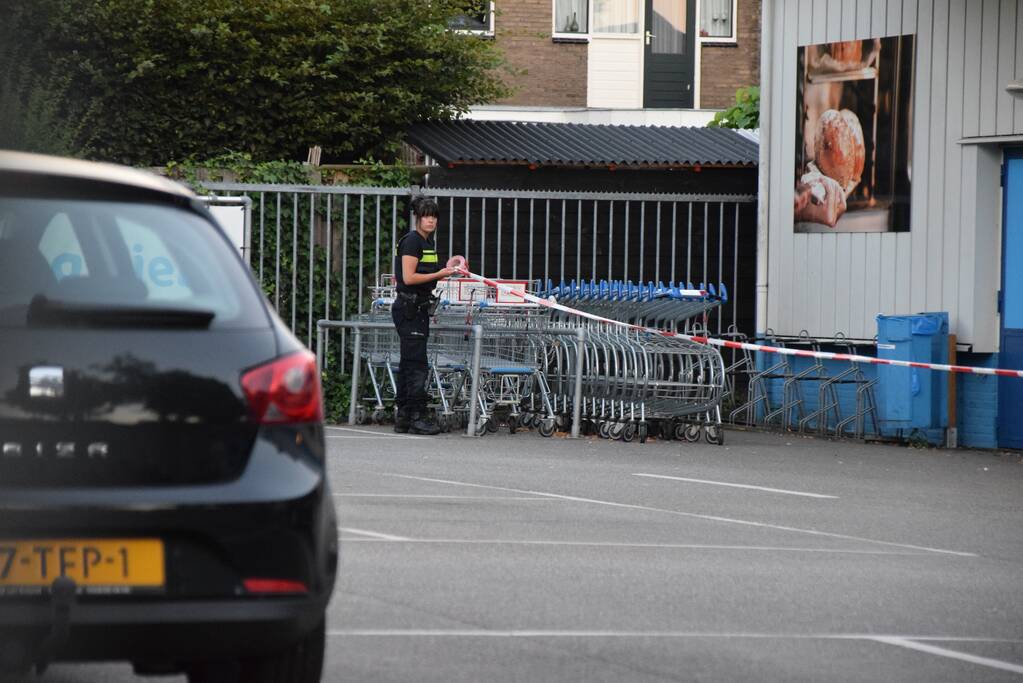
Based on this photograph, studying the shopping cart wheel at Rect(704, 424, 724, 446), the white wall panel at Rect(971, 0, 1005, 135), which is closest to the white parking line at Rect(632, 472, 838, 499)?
the shopping cart wheel at Rect(704, 424, 724, 446)

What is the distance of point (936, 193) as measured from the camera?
18250 millimetres

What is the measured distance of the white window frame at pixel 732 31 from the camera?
35875 millimetres

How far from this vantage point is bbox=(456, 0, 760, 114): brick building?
34.7 metres

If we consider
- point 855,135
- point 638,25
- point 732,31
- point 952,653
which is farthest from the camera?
point 732,31

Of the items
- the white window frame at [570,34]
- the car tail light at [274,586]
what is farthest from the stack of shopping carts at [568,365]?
the white window frame at [570,34]

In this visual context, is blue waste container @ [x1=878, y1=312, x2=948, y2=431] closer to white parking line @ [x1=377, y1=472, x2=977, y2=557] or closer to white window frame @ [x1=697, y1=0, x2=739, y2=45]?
white parking line @ [x1=377, y1=472, x2=977, y2=557]

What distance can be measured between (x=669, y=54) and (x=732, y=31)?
1264mm

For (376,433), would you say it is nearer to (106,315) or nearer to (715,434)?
(715,434)

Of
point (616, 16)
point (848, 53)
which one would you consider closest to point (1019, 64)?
point (848, 53)

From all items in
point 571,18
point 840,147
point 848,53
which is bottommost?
point 840,147

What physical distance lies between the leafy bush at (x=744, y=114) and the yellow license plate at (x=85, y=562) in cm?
2319

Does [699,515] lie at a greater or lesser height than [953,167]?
lesser

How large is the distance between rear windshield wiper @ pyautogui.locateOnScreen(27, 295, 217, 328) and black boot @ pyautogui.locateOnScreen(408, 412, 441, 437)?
11982 mm

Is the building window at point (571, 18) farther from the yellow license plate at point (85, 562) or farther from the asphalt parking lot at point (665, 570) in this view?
the yellow license plate at point (85, 562)
